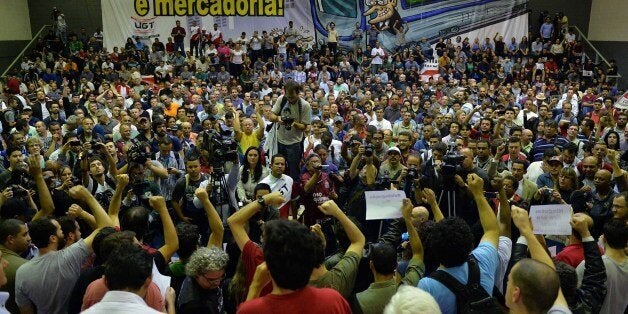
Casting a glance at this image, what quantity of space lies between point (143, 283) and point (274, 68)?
15.9 m

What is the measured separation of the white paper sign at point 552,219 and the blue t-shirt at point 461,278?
0.70m

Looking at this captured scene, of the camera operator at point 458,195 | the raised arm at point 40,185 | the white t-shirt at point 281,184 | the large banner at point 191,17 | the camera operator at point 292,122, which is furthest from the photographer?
the large banner at point 191,17

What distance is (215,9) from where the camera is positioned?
62.6ft

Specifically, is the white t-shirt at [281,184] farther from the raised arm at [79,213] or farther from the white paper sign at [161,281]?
the white paper sign at [161,281]

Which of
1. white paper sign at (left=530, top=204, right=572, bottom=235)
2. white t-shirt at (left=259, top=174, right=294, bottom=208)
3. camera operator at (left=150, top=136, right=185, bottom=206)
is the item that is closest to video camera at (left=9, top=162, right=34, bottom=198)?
camera operator at (left=150, top=136, right=185, bottom=206)

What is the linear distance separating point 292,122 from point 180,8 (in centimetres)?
1420

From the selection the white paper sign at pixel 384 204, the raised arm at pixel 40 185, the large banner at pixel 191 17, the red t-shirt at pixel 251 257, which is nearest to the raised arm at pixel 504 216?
the white paper sign at pixel 384 204

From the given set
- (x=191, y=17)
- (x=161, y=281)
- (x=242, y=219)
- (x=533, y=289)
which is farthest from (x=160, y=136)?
(x=191, y=17)

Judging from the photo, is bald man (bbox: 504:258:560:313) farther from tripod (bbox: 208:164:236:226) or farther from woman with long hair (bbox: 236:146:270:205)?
woman with long hair (bbox: 236:146:270:205)

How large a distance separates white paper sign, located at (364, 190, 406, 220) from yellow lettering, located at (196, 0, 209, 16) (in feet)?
54.1

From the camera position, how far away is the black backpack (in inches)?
96.8

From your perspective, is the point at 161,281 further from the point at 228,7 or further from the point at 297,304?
the point at 228,7

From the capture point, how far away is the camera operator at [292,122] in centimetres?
651

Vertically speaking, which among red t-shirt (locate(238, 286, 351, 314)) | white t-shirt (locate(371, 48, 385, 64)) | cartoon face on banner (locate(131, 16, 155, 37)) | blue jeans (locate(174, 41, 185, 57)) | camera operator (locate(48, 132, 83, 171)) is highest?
cartoon face on banner (locate(131, 16, 155, 37))
